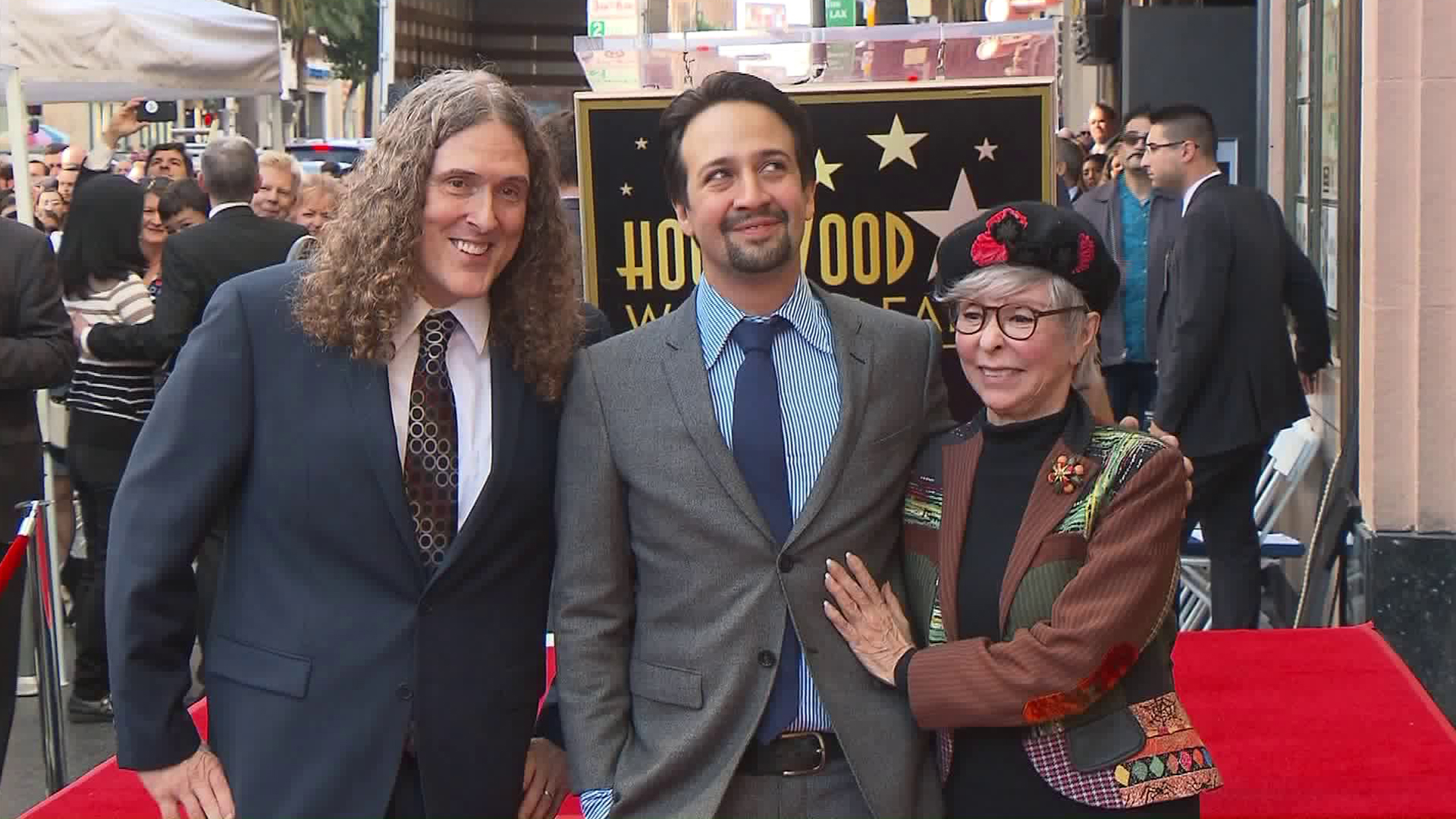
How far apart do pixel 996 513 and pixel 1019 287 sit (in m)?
0.36

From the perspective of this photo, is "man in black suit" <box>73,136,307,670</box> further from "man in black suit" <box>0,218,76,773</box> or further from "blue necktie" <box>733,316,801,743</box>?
"blue necktie" <box>733,316,801,743</box>

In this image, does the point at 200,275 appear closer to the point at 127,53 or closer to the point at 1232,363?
the point at 127,53

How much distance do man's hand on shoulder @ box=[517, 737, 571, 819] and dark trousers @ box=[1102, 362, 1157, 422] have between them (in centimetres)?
574

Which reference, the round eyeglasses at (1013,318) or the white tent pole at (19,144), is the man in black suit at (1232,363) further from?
the white tent pole at (19,144)

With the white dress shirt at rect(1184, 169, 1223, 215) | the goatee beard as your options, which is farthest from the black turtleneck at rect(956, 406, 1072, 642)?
the white dress shirt at rect(1184, 169, 1223, 215)

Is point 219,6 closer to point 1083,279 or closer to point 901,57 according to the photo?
point 901,57

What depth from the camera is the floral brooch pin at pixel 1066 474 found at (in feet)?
9.02

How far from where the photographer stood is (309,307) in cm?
Result: 284

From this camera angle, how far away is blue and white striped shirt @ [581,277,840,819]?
2801 millimetres

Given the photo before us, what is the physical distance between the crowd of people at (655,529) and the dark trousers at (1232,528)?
444 centimetres

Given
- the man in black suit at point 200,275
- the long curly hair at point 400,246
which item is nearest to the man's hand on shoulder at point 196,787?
the long curly hair at point 400,246

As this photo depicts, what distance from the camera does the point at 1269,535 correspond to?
7758mm

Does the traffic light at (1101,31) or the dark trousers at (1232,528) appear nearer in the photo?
the dark trousers at (1232,528)

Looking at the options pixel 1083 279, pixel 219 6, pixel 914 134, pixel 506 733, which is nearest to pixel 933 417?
pixel 1083 279
